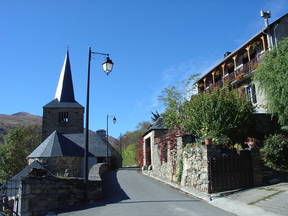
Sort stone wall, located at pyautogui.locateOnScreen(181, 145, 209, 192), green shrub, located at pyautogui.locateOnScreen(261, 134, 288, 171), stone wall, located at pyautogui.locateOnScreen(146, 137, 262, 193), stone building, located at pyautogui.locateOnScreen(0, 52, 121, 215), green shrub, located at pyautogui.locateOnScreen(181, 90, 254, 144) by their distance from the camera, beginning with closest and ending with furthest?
stone wall, located at pyautogui.locateOnScreen(146, 137, 262, 193) → stone wall, located at pyautogui.locateOnScreen(181, 145, 209, 192) → green shrub, located at pyautogui.locateOnScreen(261, 134, 288, 171) → green shrub, located at pyautogui.locateOnScreen(181, 90, 254, 144) → stone building, located at pyautogui.locateOnScreen(0, 52, 121, 215)

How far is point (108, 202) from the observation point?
10.6 meters

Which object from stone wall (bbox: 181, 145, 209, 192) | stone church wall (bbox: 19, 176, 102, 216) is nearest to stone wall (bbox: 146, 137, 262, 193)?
stone wall (bbox: 181, 145, 209, 192)

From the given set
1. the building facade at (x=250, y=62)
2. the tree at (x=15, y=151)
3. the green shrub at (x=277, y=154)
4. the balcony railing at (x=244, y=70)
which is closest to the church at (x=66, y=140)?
the tree at (x=15, y=151)

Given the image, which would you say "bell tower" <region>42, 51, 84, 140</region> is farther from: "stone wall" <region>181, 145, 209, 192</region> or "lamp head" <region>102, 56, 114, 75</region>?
"lamp head" <region>102, 56, 114, 75</region>

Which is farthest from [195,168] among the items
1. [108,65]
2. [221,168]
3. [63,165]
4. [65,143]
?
[65,143]

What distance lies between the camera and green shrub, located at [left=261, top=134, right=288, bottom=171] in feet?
41.2

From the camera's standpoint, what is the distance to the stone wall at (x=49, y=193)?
9508mm

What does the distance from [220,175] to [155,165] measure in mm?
10221

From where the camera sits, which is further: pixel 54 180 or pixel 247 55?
pixel 247 55

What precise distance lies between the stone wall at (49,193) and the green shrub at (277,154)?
24.4 ft

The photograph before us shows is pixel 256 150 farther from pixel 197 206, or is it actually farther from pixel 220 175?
pixel 197 206

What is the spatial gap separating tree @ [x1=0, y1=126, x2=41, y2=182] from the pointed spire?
897 cm

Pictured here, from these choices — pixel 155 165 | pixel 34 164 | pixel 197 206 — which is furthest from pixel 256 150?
pixel 34 164

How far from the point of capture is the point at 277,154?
41.1 ft
